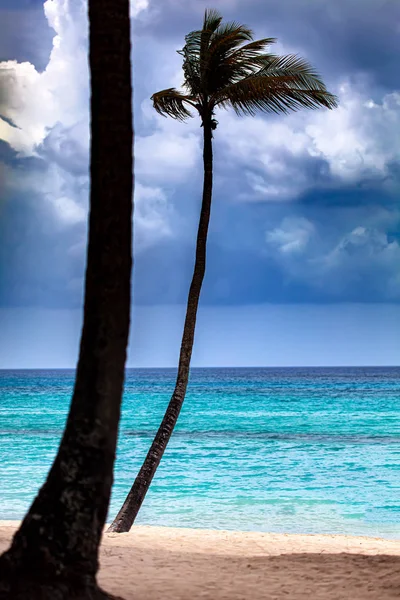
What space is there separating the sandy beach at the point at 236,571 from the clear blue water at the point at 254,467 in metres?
5.02

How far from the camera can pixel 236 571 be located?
852cm

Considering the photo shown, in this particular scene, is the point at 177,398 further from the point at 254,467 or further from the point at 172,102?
the point at 254,467

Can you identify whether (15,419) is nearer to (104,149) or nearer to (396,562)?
(396,562)

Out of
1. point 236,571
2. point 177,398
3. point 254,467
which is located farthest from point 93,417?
point 254,467


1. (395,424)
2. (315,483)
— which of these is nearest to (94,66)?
(315,483)

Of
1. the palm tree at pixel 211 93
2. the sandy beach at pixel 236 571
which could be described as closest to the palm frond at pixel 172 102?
the palm tree at pixel 211 93

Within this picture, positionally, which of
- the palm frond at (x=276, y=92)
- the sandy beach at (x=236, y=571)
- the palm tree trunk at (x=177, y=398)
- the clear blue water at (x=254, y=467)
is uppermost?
the palm frond at (x=276, y=92)

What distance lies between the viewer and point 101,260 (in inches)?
213

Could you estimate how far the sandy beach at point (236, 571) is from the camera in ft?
24.0

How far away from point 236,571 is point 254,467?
17.2 meters

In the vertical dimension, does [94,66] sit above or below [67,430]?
above

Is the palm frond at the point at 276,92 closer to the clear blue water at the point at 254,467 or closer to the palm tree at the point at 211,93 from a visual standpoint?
the palm tree at the point at 211,93

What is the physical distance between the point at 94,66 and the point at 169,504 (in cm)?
1453

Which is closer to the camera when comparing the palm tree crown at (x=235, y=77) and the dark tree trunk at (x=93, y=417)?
the dark tree trunk at (x=93, y=417)
